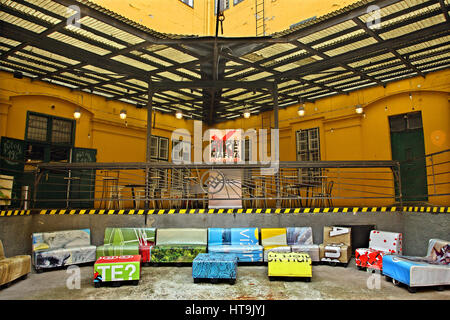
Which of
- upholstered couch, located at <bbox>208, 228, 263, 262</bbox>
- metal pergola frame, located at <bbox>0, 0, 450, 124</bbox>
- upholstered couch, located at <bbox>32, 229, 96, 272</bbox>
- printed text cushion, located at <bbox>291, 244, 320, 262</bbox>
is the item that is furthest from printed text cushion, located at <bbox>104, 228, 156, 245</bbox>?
metal pergola frame, located at <bbox>0, 0, 450, 124</bbox>

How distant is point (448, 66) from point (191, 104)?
9619mm

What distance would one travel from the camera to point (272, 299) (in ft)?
15.3

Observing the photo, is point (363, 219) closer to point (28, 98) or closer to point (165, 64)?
point (165, 64)

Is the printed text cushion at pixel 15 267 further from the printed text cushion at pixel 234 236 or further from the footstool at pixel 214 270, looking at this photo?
the printed text cushion at pixel 234 236

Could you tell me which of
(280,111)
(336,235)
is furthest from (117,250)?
(280,111)

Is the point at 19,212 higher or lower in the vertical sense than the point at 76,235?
higher

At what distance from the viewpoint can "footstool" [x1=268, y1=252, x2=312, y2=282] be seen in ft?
18.5

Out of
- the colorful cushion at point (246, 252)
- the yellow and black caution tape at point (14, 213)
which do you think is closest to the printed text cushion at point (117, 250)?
the colorful cushion at point (246, 252)

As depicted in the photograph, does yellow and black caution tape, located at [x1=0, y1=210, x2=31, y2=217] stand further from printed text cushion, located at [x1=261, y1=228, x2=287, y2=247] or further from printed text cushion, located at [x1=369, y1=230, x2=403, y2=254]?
printed text cushion, located at [x1=369, y1=230, x2=403, y2=254]

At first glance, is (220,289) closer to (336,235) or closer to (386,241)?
(336,235)

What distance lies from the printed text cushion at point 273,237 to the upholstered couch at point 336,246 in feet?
2.98

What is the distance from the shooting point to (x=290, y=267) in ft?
18.7
